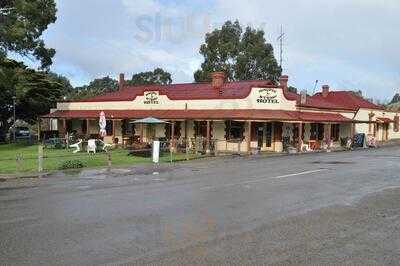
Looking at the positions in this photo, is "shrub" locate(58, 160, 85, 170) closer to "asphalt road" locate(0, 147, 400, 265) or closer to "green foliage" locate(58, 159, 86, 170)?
"green foliage" locate(58, 159, 86, 170)

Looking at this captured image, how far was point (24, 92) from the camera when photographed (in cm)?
4116

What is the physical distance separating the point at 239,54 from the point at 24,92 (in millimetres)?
38026

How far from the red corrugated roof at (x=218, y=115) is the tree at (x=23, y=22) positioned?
22.9 ft

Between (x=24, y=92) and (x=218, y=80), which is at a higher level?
(x=218, y=80)

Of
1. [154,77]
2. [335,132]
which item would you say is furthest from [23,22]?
[154,77]

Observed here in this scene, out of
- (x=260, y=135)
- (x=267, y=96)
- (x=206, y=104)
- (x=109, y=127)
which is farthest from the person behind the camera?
(x=109, y=127)

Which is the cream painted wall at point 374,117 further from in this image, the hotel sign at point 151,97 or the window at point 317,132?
the hotel sign at point 151,97

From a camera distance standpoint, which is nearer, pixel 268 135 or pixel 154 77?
pixel 268 135

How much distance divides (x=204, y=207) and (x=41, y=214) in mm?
3440

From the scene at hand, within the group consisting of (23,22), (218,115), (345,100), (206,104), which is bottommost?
(218,115)

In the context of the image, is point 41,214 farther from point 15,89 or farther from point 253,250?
point 15,89

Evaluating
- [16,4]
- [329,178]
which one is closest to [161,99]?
[16,4]

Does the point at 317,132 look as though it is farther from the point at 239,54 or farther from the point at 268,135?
the point at 239,54

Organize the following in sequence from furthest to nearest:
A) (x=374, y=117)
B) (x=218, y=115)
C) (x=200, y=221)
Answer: (x=374, y=117)
(x=218, y=115)
(x=200, y=221)
